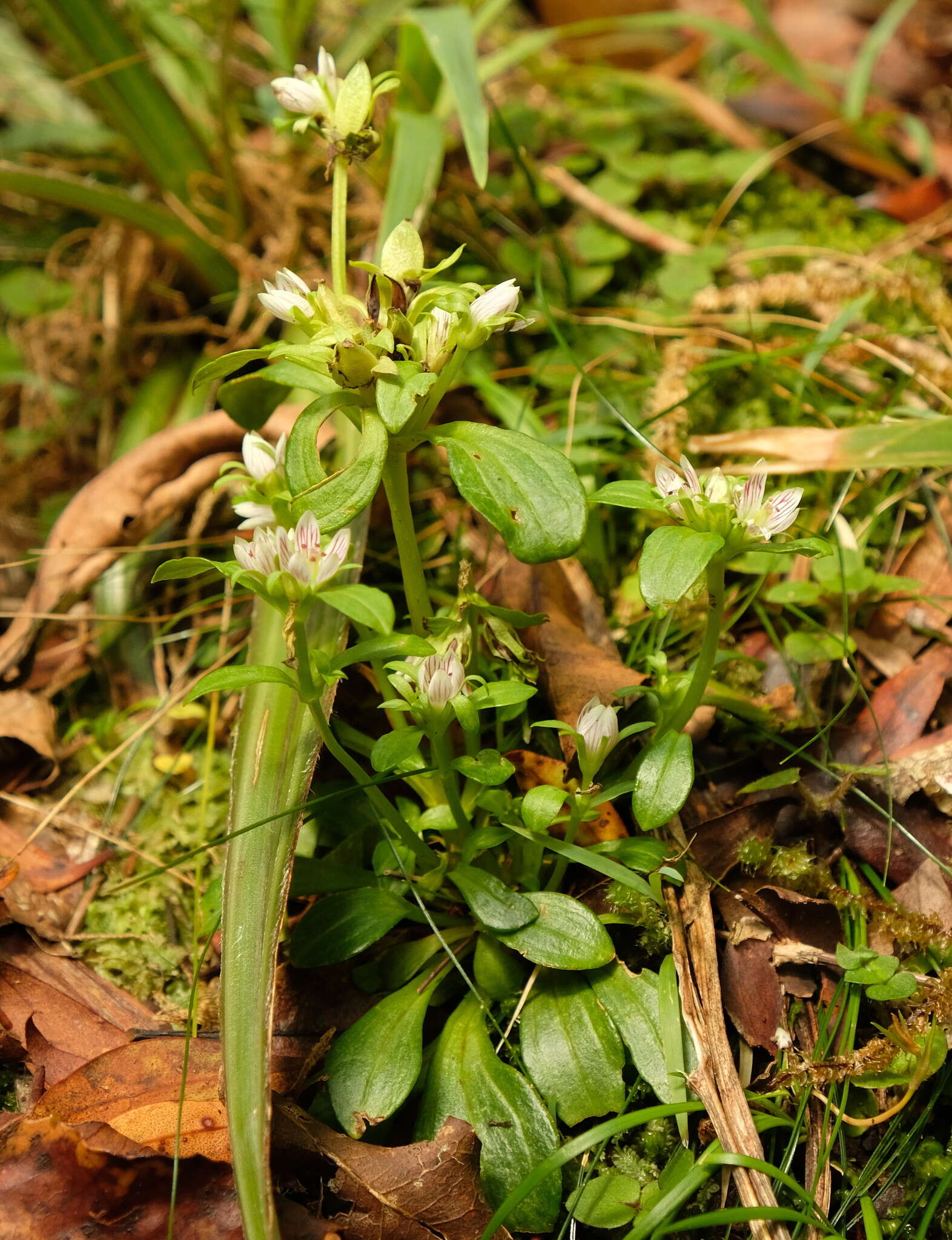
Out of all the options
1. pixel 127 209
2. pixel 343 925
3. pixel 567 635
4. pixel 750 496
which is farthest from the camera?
pixel 127 209

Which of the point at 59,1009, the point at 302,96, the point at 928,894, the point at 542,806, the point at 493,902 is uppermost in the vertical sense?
the point at 302,96

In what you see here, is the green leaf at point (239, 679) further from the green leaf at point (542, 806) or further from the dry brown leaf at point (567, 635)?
the dry brown leaf at point (567, 635)

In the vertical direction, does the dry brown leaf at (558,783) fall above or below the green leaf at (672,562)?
below

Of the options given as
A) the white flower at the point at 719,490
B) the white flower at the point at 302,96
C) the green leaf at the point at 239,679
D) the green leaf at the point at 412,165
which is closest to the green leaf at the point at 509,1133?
the green leaf at the point at 239,679

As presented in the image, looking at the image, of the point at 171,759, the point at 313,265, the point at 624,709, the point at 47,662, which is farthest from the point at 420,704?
the point at 313,265

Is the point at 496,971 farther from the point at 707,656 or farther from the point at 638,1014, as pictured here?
the point at 707,656

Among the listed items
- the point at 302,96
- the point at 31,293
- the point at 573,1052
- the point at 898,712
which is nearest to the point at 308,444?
the point at 302,96
